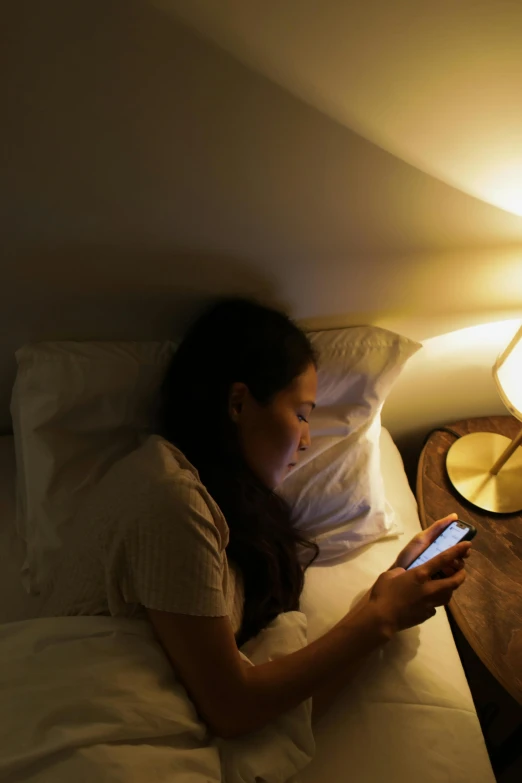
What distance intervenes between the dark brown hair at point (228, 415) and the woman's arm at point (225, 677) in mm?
129

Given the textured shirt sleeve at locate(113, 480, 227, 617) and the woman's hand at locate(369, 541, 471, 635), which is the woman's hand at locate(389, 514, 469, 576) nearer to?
the woman's hand at locate(369, 541, 471, 635)

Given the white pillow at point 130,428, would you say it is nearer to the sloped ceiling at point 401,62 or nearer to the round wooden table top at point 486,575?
the round wooden table top at point 486,575

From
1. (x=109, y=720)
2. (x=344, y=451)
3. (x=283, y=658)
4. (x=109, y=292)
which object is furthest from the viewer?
(x=344, y=451)

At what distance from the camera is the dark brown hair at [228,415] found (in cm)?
81

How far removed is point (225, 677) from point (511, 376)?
65cm

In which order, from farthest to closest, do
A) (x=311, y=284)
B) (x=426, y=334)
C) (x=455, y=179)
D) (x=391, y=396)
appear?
(x=391, y=396) < (x=426, y=334) < (x=311, y=284) < (x=455, y=179)

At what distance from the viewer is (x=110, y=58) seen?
2.00ft

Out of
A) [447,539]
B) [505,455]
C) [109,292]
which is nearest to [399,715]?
[447,539]

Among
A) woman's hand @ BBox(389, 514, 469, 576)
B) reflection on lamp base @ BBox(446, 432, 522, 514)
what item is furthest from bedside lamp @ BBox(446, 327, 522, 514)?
woman's hand @ BBox(389, 514, 469, 576)

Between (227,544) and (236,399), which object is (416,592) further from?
(236,399)

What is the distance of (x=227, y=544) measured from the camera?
30.9 inches

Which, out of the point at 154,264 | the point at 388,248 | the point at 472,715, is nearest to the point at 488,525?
the point at 472,715

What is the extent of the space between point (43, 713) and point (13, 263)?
606 millimetres

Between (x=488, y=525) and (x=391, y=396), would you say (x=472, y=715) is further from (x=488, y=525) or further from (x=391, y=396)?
(x=391, y=396)
